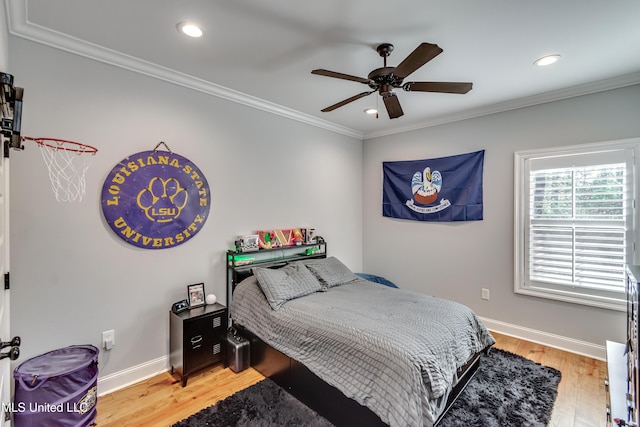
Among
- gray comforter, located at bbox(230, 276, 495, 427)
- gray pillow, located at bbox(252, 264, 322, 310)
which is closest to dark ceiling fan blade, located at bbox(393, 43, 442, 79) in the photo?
gray comforter, located at bbox(230, 276, 495, 427)

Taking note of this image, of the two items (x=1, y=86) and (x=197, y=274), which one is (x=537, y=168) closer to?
(x=197, y=274)

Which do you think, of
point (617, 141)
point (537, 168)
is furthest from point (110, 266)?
point (617, 141)

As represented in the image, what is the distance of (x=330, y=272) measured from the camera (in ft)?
10.5

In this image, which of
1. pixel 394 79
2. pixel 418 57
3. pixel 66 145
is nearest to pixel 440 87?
pixel 394 79

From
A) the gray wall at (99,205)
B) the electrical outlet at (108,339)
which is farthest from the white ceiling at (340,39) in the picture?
the electrical outlet at (108,339)

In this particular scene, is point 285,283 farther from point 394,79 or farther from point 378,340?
point 394,79

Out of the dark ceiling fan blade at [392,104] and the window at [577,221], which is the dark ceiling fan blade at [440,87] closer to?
the dark ceiling fan blade at [392,104]

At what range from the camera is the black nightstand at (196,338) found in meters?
2.39

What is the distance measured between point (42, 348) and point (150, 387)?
2.62 ft

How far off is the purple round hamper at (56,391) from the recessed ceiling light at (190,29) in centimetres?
225

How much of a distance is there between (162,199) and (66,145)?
0.73 metres

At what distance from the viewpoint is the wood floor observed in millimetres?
2004
